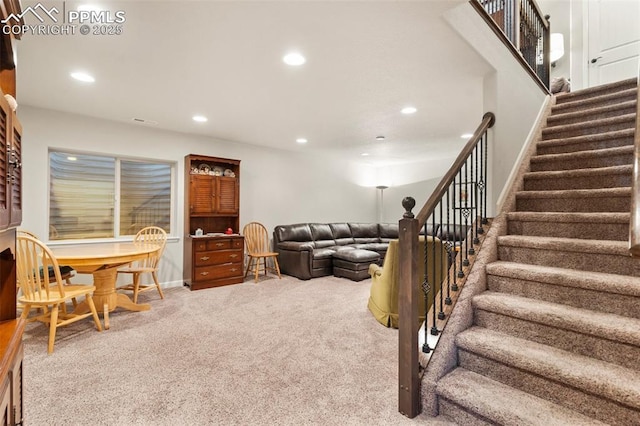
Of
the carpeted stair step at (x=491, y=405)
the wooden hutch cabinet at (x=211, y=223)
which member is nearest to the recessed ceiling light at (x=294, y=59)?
the carpeted stair step at (x=491, y=405)

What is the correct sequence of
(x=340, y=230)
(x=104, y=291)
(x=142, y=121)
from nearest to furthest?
(x=104, y=291), (x=142, y=121), (x=340, y=230)

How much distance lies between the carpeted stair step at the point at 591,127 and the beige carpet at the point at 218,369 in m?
2.68

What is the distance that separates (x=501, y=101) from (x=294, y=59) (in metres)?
1.91

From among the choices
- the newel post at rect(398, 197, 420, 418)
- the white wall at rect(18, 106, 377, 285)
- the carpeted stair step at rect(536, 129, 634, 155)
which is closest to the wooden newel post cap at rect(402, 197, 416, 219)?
the newel post at rect(398, 197, 420, 418)

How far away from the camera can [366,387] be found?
1.99 m

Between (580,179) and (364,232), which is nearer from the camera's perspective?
(580,179)

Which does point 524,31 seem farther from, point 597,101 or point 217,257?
point 217,257

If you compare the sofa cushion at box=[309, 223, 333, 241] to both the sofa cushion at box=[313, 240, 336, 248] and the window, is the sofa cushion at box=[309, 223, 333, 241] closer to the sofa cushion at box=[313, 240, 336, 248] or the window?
the sofa cushion at box=[313, 240, 336, 248]

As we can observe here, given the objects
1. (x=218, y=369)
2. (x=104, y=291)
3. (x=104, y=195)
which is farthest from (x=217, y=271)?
(x=218, y=369)

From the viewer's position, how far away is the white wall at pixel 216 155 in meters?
3.72

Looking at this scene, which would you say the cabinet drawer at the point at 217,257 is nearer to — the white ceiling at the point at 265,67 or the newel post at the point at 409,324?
the white ceiling at the point at 265,67

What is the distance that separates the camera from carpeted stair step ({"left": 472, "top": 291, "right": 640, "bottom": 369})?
59.1 inches

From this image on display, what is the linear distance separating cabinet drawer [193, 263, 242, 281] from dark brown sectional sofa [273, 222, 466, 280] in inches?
36.9

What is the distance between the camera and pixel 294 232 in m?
5.90
